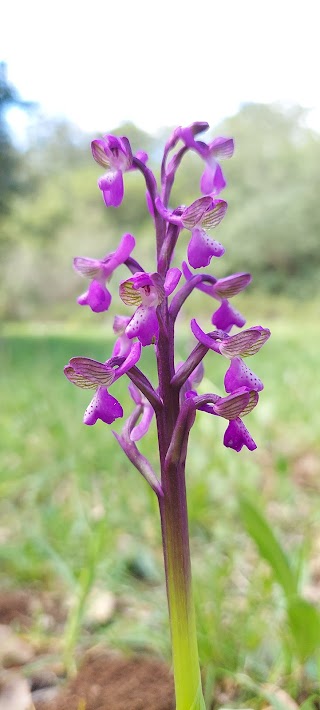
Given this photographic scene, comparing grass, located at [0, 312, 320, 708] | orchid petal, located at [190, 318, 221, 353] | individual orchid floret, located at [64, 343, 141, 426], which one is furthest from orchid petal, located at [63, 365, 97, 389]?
grass, located at [0, 312, 320, 708]

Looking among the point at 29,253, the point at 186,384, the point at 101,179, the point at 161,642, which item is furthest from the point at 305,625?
the point at 29,253

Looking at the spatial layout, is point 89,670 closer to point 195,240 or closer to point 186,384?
point 186,384

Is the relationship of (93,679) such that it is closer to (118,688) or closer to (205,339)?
(118,688)

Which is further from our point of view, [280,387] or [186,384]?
[280,387]

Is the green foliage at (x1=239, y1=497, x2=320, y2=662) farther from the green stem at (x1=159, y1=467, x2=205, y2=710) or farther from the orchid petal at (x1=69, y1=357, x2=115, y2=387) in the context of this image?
the orchid petal at (x1=69, y1=357, x2=115, y2=387)

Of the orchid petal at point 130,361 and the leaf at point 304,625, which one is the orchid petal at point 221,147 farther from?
the leaf at point 304,625

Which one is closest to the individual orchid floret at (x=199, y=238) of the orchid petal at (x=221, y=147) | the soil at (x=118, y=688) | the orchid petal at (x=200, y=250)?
the orchid petal at (x=200, y=250)
